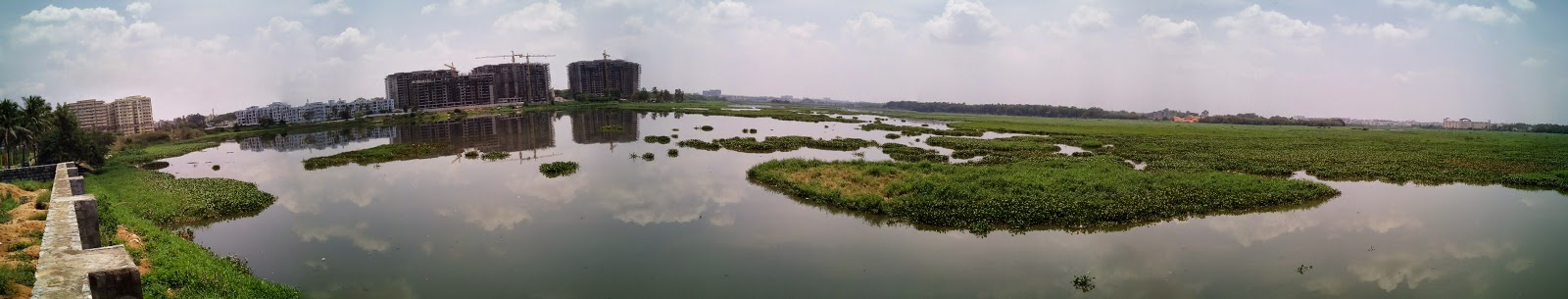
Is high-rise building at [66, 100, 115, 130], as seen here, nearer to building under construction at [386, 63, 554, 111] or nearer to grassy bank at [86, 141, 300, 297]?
building under construction at [386, 63, 554, 111]

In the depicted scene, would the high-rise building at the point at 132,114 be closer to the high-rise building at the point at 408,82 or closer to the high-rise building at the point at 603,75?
the high-rise building at the point at 408,82

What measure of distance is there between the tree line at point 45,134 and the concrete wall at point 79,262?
27.7m

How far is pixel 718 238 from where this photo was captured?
18.7 meters

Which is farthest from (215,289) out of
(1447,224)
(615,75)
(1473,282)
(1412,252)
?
(615,75)

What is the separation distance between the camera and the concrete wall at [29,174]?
83.3ft

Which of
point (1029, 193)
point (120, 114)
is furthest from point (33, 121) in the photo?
point (120, 114)

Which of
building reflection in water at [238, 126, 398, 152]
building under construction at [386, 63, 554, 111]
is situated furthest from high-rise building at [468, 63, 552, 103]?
building reflection in water at [238, 126, 398, 152]

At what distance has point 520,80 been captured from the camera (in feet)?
474

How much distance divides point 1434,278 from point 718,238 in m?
17.5

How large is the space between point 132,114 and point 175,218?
437 ft

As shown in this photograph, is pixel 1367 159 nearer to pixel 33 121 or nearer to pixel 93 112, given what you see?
pixel 33 121

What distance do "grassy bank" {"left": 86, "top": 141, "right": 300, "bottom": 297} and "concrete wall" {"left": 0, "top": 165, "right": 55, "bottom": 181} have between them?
Result: 150 cm

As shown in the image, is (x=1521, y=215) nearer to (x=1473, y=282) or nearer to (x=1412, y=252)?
(x=1412, y=252)

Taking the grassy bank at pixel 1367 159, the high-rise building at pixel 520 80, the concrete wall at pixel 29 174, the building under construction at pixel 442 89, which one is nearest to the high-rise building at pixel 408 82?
the building under construction at pixel 442 89
